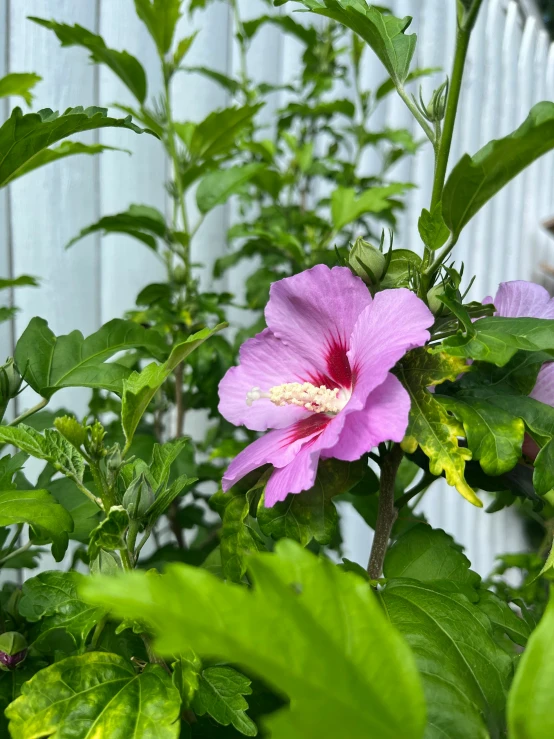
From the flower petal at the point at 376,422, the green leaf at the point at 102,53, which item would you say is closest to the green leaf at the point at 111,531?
the flower petal at the point at 376,422

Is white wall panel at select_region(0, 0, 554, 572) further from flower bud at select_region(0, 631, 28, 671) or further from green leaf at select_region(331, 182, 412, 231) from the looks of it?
flower bud at select_region(0, 631, 28, 671)

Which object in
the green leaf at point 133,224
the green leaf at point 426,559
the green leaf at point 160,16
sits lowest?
the green leaf at point 426,559

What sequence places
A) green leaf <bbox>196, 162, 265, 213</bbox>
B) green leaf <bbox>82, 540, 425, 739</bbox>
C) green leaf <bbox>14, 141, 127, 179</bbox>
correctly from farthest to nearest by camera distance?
green leaf <bbox>196, 162, 265, 213</bbox> → green leaf <bbox>14, 141, 127, 179</bbox> → green leaf <bbox>82, 540, 425, 739</bbox>

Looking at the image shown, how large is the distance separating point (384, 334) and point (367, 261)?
63mm

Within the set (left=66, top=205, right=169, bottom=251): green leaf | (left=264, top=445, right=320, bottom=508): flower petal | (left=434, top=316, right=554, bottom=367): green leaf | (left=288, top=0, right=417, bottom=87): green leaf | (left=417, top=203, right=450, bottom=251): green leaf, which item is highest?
(left=288, top=0, right=417, bottom=87): green leaf

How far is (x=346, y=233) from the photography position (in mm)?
1316

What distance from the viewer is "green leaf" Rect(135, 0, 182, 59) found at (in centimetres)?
85

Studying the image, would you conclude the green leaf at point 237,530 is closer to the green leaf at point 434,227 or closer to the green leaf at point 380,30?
the green leaf at point 434,227

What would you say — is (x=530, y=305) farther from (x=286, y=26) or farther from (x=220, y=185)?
(x=286, y=26)

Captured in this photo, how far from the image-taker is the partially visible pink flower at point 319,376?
0.39 meters

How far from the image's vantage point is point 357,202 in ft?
3.34

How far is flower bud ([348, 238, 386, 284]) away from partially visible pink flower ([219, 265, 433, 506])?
15mm

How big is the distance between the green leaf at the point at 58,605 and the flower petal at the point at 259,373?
16 cm

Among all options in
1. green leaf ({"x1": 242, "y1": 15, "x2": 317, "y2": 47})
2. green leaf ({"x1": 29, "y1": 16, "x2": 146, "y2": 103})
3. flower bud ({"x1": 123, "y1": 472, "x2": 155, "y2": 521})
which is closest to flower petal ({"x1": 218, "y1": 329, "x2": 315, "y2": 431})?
flower bud ({"x1": 123, "y1": 472, "x2": 155, "y2": 521})
